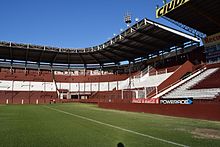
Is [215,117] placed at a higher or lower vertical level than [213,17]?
lower

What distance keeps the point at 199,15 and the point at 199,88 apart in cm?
991

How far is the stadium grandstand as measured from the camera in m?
29.9

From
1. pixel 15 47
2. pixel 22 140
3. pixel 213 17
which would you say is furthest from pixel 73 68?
pixel 22 140

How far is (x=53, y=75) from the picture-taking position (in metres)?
70.9

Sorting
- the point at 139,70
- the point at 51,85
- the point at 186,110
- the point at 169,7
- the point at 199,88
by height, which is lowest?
the point at 186,110

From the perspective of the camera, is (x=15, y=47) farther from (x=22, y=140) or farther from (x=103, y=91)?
(x=22, y=140)

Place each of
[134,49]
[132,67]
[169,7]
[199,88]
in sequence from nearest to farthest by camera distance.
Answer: [199,88] → [169,7] → [134,49] → [132,67]

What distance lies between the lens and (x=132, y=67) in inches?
2530

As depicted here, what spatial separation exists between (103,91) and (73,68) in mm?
13844

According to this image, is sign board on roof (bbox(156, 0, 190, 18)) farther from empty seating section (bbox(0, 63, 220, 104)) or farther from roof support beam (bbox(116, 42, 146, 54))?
roof support beam (bbox(116, 42, 146, 54))

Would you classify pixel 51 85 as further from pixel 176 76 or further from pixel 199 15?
pixel 199 15

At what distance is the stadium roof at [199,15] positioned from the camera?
1105 inches

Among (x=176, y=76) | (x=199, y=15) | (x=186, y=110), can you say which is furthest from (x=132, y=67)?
(x=186, y=110)

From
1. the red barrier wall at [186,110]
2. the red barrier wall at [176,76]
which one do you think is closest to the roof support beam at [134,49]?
the red barrier wall at [176,76]
